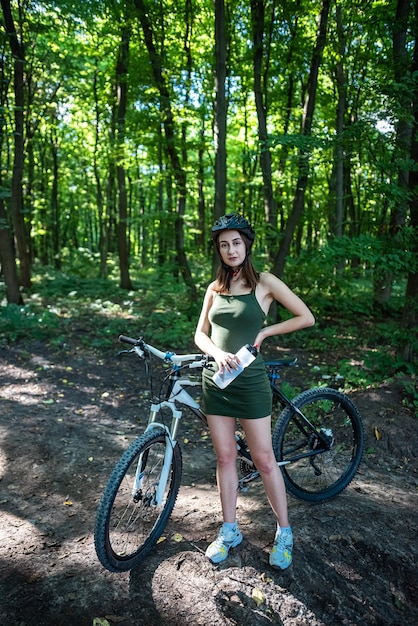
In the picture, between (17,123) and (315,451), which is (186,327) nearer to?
(315,451)

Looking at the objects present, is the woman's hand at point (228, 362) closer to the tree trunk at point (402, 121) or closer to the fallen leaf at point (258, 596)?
Answer: the fallen leaf at point (258, 596)

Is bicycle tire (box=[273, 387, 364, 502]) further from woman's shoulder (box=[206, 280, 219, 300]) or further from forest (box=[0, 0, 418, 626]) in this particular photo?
woman's shoulder (box=[206, 280, 219, 300])

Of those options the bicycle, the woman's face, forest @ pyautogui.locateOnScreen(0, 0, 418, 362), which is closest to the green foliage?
forest @ pyautogui.locateOnScreen(0, 0, 418, 362)

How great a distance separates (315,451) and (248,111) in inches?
616

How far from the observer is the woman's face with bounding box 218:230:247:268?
2578 mm

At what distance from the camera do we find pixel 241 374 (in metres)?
2.51

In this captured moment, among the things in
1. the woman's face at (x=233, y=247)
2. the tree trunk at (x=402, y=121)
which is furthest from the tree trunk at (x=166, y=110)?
the woman's face at (x=233, y=247)

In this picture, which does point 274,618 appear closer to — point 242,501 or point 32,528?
point 242,501

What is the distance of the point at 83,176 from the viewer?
69.2 ft

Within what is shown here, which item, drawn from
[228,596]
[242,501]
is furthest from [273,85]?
[228,596]

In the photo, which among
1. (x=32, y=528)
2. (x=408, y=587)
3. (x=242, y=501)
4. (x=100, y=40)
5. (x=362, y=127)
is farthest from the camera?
(x=100, y=40)

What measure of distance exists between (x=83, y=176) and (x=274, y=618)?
864 inches

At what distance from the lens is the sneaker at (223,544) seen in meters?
2.61

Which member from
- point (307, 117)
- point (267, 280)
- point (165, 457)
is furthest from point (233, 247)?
point (307, 117)
